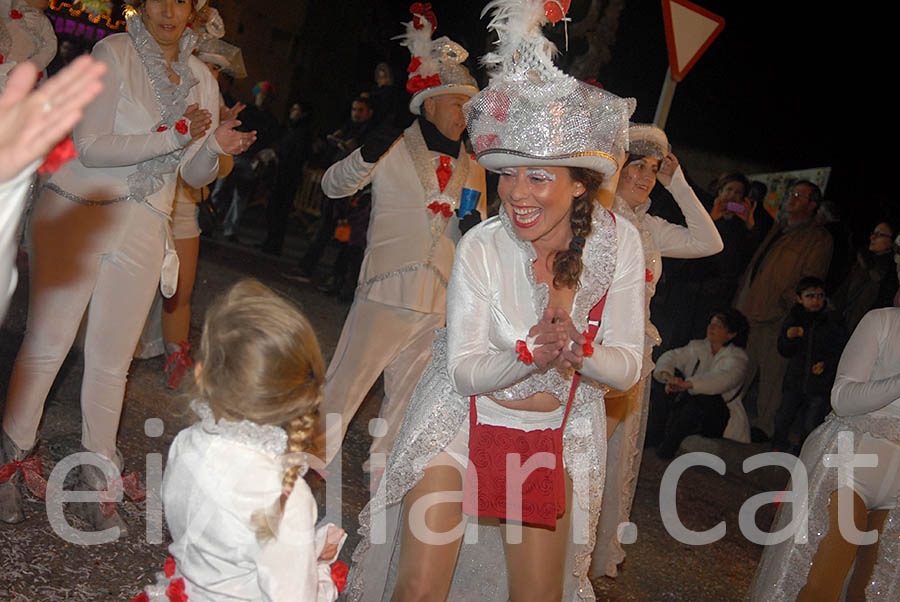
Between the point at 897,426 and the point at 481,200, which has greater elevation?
the point at 481,200

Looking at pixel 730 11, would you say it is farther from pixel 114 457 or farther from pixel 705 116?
pixel 114 457

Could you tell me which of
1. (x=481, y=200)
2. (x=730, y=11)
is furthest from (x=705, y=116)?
(x=481, y=200)

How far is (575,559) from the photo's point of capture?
124 inches

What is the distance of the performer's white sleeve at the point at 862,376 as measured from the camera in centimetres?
359

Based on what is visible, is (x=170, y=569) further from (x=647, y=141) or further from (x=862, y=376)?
(x=647, y=141)

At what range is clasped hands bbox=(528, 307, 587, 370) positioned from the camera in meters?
2.59

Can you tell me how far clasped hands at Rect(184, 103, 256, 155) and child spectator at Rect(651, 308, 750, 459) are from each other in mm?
4512

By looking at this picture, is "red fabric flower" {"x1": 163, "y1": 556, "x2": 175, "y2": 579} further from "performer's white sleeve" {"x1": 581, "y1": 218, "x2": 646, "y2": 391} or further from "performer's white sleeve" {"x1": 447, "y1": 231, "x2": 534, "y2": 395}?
"performer's white sleeve" {"x1": 581, "y1": 218, "x2": 646, "y2": 391}

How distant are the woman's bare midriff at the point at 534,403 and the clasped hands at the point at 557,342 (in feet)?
1.01

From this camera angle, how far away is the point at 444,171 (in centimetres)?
478

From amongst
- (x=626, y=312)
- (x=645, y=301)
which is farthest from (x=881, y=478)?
(x=626, y=312)

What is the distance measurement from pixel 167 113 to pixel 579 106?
1725 millimetres

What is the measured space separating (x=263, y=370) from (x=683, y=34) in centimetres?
477

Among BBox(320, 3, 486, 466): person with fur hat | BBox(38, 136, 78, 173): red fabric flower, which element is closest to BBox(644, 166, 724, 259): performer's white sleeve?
BBox(320, 3, 486, 466): person with fur hat
